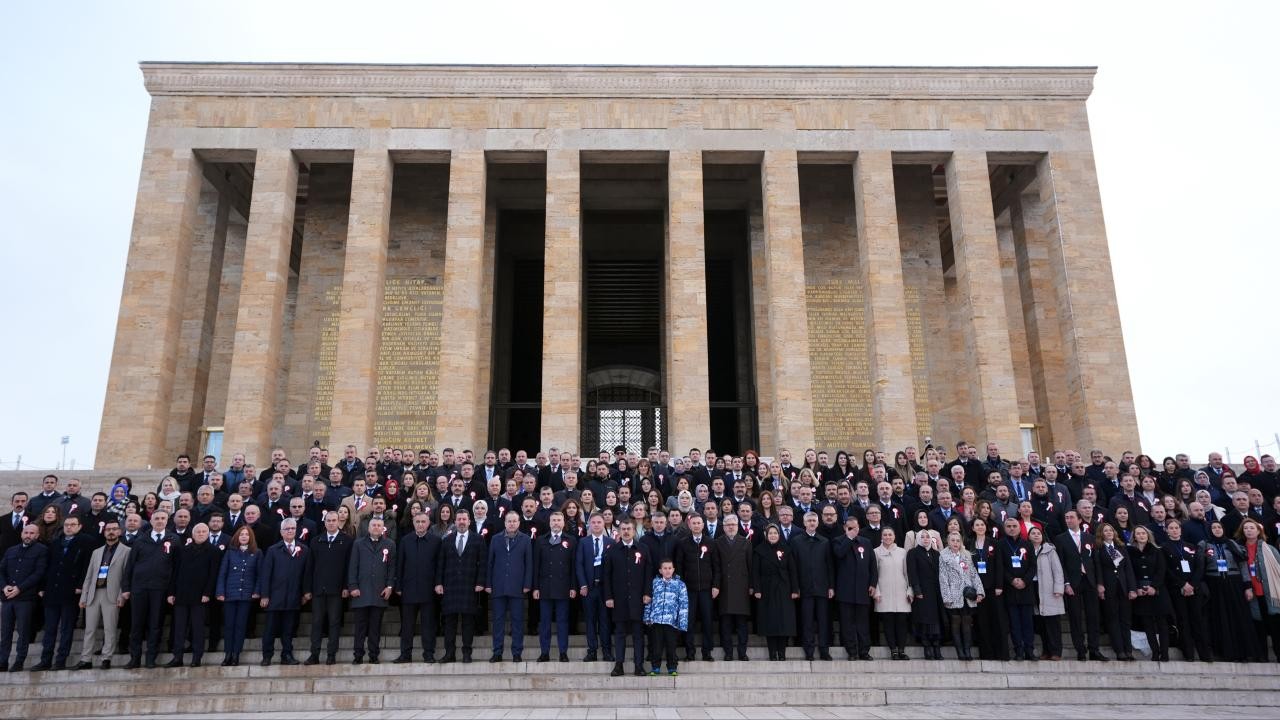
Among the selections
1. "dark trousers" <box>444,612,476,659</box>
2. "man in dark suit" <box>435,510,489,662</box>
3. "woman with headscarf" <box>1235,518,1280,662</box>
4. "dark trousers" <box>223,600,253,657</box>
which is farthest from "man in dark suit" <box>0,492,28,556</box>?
"woman with headscarf" <box>1235,518,1280,662</box>

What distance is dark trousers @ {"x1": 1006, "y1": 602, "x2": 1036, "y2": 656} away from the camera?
9008 millimetres

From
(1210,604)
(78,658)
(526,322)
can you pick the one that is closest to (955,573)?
(1210,604)

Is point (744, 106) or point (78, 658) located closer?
point (78, 658)

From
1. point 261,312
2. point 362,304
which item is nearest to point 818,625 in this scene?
point 362,304

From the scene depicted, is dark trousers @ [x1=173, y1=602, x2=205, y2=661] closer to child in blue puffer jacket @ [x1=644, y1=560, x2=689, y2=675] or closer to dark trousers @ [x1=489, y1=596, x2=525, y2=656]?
dark trousers @ [x1=489, y1=596, x2=525, y2=656]

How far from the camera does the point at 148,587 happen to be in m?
8.59

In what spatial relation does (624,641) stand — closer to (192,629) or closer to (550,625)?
(550,625)

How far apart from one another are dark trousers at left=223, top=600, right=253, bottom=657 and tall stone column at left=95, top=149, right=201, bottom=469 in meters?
10.5

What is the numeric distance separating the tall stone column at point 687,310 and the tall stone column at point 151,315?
10.4m

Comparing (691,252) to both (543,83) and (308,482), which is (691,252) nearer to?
(543,83)

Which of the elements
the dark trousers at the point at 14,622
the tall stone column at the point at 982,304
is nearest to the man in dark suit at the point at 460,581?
the dark trousers at the point at 14,622

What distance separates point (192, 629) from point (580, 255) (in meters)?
13.4

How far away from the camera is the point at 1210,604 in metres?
9.35

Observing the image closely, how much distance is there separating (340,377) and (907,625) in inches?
495
